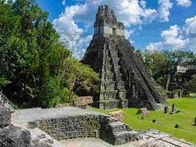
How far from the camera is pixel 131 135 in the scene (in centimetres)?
1529

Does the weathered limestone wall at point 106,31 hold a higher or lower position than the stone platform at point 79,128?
higher

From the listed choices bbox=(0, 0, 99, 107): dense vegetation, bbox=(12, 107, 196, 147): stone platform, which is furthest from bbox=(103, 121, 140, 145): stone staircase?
bbox=(0, 0, 99, 107): dense vegetation

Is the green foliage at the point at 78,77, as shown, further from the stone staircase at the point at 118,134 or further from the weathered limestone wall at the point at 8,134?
the weathered limestone wall at the point at 8,134

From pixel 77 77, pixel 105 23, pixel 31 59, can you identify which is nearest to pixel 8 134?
pixel 31 59

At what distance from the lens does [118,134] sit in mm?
15086

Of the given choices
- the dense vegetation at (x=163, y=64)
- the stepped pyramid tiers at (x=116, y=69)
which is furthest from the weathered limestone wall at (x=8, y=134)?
the dense vegetation at (x=163, y=64)

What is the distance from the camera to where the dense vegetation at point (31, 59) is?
72.7 feet

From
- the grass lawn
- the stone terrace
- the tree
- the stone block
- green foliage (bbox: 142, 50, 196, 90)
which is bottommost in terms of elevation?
the grass lawn

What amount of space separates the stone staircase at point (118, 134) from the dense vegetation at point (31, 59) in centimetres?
798

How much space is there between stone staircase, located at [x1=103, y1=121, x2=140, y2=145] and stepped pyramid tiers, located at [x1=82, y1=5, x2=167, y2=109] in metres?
15.6

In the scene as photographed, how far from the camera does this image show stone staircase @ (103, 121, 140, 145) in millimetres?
15031

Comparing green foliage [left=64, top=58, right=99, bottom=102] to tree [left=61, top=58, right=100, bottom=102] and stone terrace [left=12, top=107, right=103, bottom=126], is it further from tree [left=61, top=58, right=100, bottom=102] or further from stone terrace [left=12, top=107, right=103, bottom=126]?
stone terrace [left=12, top=107, right=103, bottom=126]

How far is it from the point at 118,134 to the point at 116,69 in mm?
19463

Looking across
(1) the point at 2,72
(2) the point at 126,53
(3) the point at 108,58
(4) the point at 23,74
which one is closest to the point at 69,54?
(4) the point at 23,74
